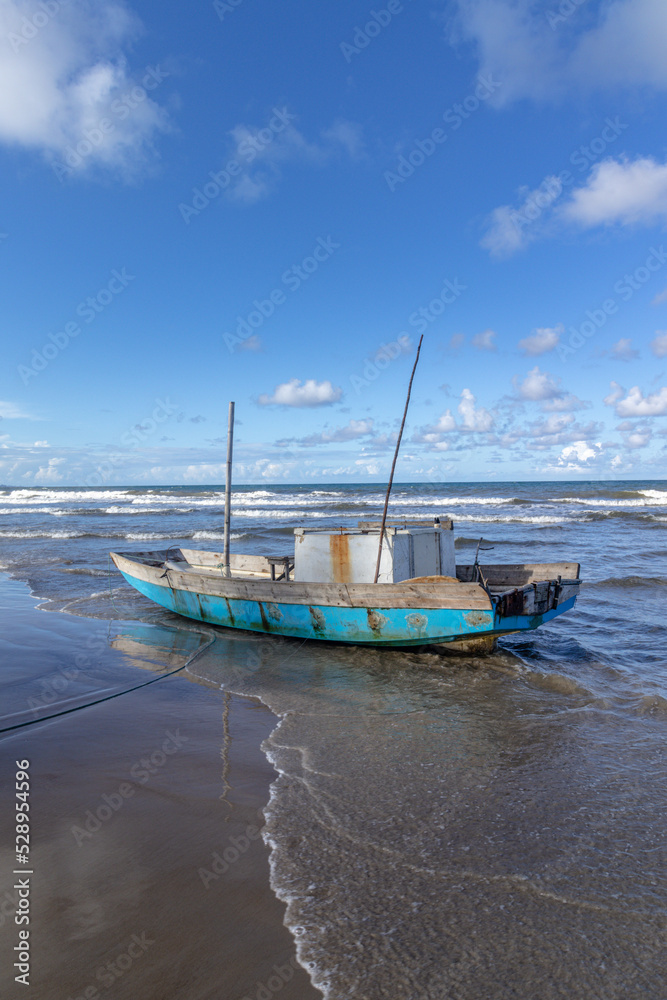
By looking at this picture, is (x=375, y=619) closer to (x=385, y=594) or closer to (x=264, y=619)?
(x=385, y=594)

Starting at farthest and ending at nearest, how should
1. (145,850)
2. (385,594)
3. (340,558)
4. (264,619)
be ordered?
1. (264,619)
2. (340,558)
3. (385,594)
4. (145,850)

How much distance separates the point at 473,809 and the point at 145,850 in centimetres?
231

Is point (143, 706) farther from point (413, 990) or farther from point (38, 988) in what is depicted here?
point (413, 990)

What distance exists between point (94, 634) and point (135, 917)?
7.21 m

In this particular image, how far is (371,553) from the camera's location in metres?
8.66

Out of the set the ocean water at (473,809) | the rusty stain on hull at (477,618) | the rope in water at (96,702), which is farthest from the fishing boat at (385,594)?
the rope in water at (96,702)

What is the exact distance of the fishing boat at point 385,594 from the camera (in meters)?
7.62

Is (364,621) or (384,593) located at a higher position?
(384,593)

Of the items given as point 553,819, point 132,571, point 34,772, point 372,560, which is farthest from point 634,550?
point 34,772

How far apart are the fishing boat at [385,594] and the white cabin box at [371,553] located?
0.05ft

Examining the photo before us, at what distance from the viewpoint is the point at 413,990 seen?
2.63 meters

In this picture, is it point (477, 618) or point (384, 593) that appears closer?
point (477, 618)

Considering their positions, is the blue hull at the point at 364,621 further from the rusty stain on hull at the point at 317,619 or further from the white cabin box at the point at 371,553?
the white cabin box at the point at 371,553

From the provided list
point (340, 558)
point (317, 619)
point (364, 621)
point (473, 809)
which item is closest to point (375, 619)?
point (364, 621)
